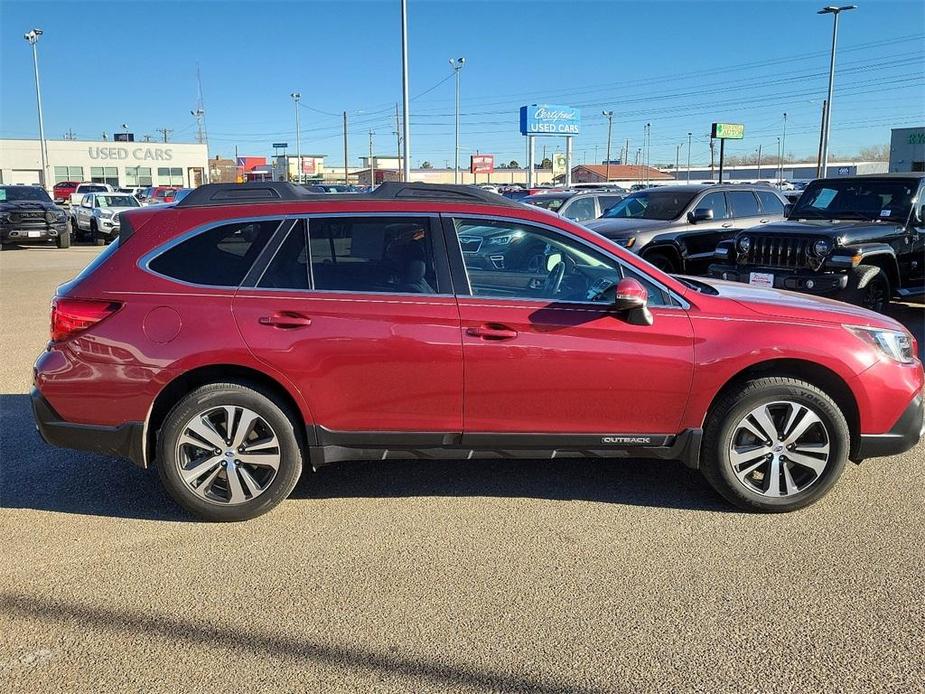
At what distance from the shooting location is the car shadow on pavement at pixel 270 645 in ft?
9.14

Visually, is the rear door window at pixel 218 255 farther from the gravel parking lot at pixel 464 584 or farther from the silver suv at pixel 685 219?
the silver suv at pixel 685 219

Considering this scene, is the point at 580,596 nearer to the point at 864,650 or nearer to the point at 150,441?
A: the point at 864,650

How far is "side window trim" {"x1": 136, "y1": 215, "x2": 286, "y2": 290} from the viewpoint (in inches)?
158

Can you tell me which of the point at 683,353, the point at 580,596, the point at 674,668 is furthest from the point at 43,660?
the point at 683,353

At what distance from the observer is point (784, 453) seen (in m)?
4.18

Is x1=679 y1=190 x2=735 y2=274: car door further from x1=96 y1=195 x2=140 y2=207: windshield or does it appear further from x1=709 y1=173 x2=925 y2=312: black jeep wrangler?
x1=96 y1=195 x2=140 y2=207: windshield

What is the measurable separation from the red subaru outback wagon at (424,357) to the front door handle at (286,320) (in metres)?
0.01

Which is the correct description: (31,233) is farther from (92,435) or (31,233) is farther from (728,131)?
(728,131)

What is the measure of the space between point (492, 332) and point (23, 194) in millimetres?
23377

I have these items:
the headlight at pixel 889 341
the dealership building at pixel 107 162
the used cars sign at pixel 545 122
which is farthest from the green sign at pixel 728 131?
the dealership building at pixel 107 162

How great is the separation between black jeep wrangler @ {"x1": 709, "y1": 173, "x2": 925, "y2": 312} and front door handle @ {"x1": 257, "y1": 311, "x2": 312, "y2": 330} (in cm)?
651

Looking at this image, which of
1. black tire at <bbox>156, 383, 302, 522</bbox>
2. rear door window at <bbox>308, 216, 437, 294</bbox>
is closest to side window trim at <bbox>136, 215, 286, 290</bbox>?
rear door window at <bbox>308, 216, 437, 294</bbox>

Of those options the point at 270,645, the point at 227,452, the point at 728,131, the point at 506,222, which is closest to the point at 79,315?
the point at 227,452

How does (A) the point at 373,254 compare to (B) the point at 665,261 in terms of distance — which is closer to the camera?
(A) the point at 373,254
